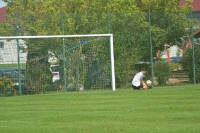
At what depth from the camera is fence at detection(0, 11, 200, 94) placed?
24.9 metres

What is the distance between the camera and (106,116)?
45.4 ft

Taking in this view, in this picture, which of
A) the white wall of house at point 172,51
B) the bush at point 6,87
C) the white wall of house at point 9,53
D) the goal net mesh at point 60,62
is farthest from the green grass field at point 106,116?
the white wall of house at point 172,51

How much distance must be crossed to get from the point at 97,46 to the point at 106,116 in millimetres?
12845

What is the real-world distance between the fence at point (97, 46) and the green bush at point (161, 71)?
9.2 inches

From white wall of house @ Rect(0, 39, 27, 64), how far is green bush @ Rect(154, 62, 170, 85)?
6303mm

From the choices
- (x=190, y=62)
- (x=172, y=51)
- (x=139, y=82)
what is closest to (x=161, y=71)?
(x=172, y=51)

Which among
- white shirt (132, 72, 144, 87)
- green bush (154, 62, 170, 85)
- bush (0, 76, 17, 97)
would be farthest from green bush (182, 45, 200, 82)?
bush (0, 76, 17, 97)

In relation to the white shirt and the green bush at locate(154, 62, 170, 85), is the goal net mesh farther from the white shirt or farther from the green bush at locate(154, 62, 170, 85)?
the green bush at locate(154, 62, 170, 85)

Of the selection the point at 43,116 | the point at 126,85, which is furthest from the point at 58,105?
the point at 126,85

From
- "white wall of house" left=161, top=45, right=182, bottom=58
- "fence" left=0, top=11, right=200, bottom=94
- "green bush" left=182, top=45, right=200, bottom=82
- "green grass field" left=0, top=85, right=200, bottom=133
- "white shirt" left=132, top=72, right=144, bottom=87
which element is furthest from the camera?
"green bush" left=182, top=45, right=200, bottom=82

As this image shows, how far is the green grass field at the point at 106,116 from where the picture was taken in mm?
11715

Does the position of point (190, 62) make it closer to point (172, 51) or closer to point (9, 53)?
point (172, 51)

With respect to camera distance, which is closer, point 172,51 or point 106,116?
point 106,116

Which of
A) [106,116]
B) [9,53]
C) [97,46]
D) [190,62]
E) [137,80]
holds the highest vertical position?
[97,46]
